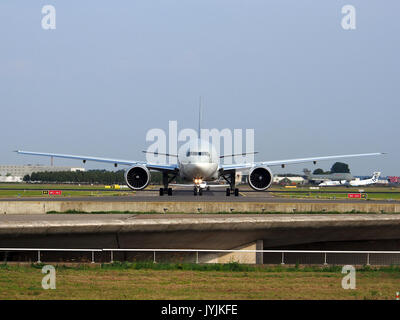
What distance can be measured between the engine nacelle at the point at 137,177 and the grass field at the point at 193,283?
30698 millimetres

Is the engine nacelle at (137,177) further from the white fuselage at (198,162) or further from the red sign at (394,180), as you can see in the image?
the red sign at (394,180)


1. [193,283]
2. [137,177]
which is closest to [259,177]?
[137,177]

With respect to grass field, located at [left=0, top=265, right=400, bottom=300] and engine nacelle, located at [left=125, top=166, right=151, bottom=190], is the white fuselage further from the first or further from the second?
grass field, located at [left=0, top=265, right=400, bottom=300]

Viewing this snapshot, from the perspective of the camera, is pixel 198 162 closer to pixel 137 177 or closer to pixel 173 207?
pixel 137 177

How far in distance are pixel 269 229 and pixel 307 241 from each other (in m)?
2.69

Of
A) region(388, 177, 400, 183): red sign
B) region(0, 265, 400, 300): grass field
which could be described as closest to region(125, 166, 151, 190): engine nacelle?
region(0, 265, 400, 300): grass field

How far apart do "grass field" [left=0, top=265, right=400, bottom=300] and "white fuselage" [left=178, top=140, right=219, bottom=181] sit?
99.7 feet

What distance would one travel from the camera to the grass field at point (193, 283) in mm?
13062

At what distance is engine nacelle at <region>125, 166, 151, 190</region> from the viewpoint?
48.0m

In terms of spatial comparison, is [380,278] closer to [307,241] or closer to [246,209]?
[307,241]
